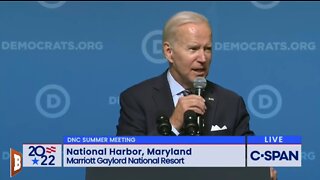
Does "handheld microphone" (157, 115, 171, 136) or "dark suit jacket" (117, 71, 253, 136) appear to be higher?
"dark suit jacket" (117, 71, 253, 136)

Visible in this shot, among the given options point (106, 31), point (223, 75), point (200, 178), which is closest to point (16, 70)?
point (106, 31)

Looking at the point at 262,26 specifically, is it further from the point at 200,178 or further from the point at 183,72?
the point at 200,178

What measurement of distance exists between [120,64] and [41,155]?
2098mm

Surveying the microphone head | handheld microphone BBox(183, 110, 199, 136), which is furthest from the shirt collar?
handheld microphone BBox(183, 110, 199, 136)

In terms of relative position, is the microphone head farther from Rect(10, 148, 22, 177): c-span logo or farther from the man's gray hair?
Rect(10, 148, 22, 177): c-span logo

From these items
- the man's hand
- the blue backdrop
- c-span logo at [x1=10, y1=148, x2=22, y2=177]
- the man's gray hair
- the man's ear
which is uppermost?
the blue backdrop

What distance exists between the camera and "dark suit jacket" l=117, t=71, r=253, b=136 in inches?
90.9

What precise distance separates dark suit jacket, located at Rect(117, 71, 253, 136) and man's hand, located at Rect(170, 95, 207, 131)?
0.50ft

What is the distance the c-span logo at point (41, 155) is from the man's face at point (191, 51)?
0.65 metres

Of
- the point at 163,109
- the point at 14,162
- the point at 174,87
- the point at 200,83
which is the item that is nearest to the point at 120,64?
the point at 174,87

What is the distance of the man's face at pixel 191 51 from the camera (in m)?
2.25

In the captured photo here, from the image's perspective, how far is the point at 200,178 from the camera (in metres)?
1.81

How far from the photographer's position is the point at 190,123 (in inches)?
77.5

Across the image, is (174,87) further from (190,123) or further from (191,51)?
(190,123)
